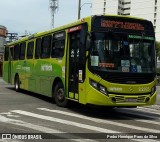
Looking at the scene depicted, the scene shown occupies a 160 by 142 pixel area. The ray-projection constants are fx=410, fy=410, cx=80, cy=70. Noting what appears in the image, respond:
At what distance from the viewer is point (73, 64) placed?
544 inches

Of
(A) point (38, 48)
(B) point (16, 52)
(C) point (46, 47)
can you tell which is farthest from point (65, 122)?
(B) point (16, 52)

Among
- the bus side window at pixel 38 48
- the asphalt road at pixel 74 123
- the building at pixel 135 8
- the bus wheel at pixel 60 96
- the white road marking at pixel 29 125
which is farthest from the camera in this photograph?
the building at pixel 135 8

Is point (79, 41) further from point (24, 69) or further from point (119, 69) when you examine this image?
point (24, 69)

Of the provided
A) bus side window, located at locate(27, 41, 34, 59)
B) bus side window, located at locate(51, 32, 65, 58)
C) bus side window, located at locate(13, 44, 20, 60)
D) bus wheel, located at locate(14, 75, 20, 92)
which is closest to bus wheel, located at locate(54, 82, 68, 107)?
bus side window, located at locate(51, 32, 65, 58)

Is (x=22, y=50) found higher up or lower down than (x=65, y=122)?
higher up

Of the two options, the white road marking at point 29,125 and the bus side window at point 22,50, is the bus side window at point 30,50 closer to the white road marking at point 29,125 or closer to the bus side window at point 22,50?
the bus side window at point 22,50

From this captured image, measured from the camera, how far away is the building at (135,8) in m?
154

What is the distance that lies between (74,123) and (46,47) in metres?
6.23

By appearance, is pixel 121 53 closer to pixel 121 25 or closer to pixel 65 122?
pixel 121 25

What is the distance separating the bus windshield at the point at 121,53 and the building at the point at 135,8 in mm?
136713

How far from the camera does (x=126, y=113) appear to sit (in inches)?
569

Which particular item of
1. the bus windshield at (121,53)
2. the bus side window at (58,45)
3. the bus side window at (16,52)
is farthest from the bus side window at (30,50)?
the bus windshield at (121,53)

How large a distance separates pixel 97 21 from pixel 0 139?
5549 mm

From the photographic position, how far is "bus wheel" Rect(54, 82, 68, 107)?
48.6 feet
